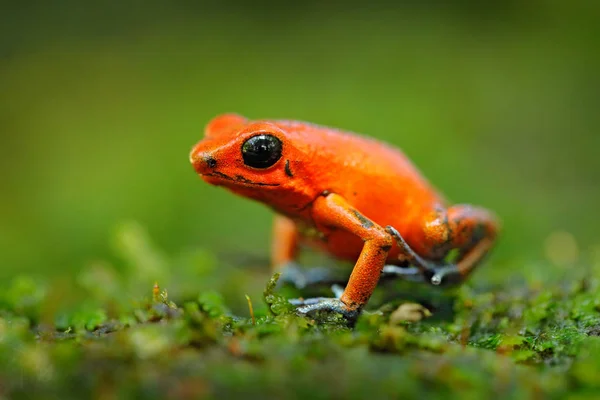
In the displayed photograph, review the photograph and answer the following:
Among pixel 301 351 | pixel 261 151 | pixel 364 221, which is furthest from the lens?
pixel 261 151

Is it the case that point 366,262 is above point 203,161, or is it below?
below

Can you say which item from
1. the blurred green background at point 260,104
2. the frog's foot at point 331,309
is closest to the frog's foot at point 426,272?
the frog's foot at point 331,309

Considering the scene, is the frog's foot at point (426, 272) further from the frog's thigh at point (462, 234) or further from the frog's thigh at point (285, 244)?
the frog's thigh at point (285, 244)

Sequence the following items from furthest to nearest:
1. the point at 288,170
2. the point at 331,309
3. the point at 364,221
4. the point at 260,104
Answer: the point at 260,104 → the point at 288,170 → the point at 364,221 → the point at 331,309

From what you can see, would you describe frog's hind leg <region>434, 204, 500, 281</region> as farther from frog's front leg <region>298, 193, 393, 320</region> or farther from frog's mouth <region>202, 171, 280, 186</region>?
frog's mouth <region>202, 171, 280, 186</region>

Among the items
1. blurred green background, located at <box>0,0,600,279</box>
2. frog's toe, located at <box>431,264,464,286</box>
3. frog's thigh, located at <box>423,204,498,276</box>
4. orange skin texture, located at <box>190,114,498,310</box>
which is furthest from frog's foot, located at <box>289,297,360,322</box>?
blurred green background, located at <box>0,0,600,279</box>

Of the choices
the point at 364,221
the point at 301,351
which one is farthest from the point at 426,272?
the point at 301,351

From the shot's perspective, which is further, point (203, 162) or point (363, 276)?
point (203, 162)

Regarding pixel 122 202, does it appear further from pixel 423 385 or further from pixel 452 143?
pixel 423 385

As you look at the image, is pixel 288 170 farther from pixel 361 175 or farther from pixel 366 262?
pixel 366 262

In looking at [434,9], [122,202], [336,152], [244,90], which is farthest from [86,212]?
[434,9]
